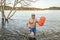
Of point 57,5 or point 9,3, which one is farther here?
point 57,5

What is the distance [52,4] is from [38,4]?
1.83m

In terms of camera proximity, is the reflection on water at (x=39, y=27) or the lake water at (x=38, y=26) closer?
the reflection on water at (x=39, y=27)

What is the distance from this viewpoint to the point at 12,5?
16234 mm

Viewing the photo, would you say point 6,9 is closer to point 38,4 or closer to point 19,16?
point 38,4

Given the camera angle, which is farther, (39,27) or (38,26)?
(38,26)

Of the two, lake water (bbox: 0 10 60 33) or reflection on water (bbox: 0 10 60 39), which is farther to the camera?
lake water (bbox: 0 10 60 33)

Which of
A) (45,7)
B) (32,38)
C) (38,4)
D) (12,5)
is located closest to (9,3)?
(12,5)

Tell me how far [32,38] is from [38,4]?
362 inches

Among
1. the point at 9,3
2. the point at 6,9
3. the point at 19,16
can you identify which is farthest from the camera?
the point at 19,16

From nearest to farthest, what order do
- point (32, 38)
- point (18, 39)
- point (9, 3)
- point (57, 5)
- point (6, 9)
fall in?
point (32, 38)
point (18, 39)
point (9, 3)
point (6, 9)
point (57, 5)

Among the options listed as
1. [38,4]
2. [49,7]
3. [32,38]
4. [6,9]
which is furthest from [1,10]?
[32,38]

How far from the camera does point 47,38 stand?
407 inches

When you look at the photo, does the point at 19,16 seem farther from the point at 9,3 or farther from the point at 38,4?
the point at 9,3

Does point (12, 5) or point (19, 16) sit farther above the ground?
point (12, 5)
